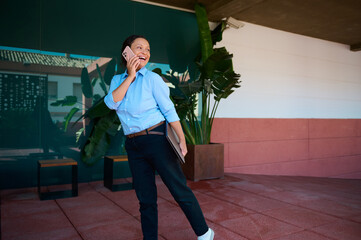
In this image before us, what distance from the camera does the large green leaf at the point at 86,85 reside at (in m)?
4.12

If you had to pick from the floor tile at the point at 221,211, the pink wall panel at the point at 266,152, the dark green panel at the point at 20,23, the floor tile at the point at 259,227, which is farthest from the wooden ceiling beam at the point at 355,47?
the dark green panel at the point at 20,23

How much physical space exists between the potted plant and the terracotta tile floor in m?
0.45

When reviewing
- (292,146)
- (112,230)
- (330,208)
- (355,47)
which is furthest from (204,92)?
(355,47)

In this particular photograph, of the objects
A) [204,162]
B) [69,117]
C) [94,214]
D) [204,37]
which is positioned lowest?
[94,214]

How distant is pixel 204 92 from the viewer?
4340 mm

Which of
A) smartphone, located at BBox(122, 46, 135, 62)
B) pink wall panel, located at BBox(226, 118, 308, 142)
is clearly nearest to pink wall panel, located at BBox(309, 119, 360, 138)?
pink wall panel, located at BBox(226, 118, 308, 142)

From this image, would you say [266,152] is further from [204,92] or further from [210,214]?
[210,214]

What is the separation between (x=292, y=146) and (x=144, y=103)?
5244 millimetres

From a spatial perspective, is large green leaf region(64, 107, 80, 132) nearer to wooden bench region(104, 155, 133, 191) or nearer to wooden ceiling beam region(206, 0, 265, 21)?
wooden bench region(104, 155, 133, 191)

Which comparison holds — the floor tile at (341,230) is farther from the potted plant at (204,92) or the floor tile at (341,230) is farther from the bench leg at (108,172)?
the bench leg at (108,172)

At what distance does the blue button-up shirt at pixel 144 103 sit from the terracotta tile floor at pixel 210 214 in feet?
3.36

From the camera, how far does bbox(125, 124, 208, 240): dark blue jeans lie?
1686 millimetres

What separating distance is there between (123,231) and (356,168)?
704 cm

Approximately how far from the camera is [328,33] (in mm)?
6355
